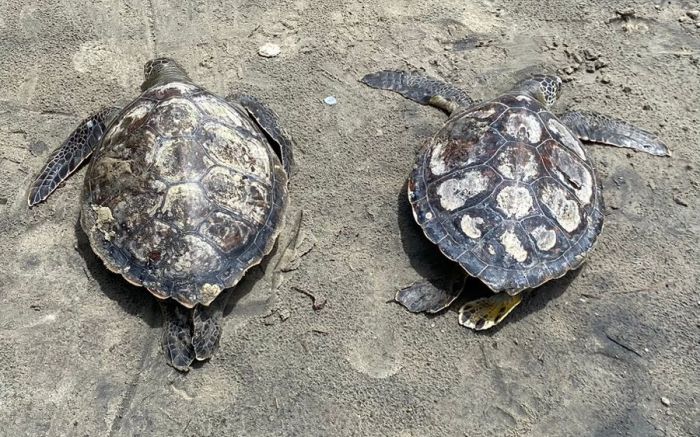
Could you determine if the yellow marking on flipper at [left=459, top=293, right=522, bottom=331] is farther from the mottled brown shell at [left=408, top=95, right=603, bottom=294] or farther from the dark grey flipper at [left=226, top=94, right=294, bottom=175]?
the dark grey flipper at [left=226, top=94, right=294, bottom=175]

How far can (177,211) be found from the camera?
416cm

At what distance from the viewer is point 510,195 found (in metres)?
4.37

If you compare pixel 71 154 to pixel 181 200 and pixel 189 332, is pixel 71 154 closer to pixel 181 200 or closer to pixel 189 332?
pixel 181 200

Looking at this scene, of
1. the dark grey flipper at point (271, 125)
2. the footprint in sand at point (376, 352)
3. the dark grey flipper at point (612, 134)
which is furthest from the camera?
the dark grey flipper at point (612, 134)

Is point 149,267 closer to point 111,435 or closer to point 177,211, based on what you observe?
point 177,211

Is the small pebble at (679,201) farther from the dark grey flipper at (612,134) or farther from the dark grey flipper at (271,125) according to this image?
the dark grey flipper at (271,125)

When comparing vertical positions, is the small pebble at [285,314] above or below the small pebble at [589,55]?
below

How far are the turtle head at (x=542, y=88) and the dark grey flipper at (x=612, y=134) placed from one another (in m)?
0.26

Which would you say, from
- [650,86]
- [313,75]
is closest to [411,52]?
[313,75]

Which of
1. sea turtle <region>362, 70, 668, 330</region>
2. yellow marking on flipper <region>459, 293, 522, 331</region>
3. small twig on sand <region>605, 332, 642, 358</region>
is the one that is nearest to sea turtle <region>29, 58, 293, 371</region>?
sea turtle <region>362, 70, 668, 330</region>

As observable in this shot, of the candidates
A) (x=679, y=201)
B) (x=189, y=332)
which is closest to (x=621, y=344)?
(x=679, y=201)

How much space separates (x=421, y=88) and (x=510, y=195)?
1813mm

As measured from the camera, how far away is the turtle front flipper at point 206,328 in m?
4.11

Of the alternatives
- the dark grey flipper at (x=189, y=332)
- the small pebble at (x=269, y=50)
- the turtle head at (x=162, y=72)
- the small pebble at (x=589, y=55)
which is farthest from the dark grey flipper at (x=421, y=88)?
the dark grey flipper at (x=189, y=332)
